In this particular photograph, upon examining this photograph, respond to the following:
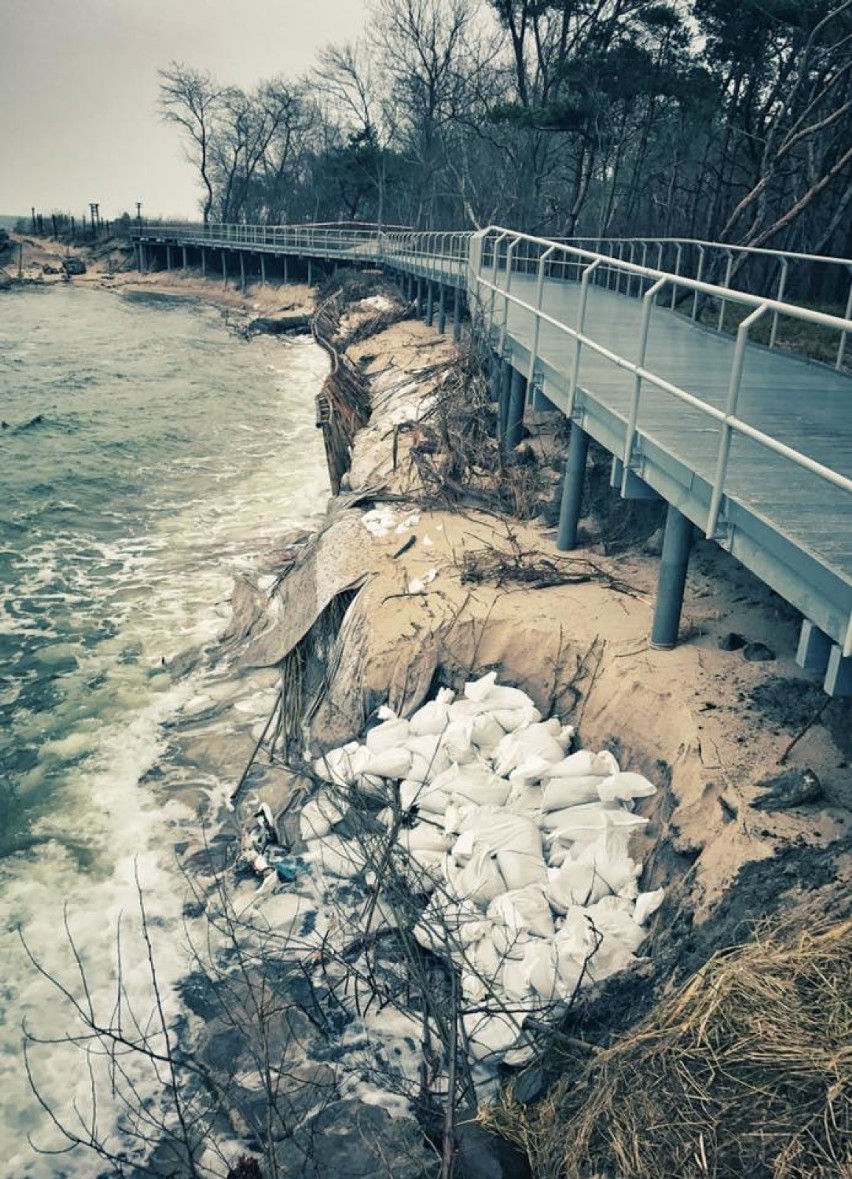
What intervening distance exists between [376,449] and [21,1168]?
953 cm

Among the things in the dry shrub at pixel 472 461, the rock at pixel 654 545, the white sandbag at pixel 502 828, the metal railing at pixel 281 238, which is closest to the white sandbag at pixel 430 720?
the white sandbag at pixel 502 828

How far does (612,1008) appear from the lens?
15.6 feet

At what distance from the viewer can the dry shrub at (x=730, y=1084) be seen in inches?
132

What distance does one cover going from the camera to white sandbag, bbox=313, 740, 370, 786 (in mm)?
6798

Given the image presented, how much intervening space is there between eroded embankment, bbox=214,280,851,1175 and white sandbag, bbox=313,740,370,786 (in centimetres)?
9

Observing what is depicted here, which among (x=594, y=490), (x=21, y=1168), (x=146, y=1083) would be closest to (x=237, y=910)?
(x=146, y=1083)

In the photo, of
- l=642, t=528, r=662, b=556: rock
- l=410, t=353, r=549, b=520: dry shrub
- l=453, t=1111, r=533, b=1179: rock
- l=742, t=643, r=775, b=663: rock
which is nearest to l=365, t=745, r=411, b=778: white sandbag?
l=742, t=643, r=775, b=663: rock

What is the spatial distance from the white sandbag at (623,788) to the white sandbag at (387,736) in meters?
1.62

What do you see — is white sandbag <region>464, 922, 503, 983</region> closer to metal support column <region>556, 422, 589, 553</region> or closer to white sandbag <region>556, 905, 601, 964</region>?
white sandbag <region>556, 905, 601, 964</region>

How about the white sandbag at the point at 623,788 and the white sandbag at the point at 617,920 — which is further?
the white sandbag at the point at 623,788

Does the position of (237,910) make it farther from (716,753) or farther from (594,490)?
(594,490)

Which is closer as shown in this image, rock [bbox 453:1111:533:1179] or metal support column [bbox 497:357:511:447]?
rock [bbox 453:1111:533:1179]

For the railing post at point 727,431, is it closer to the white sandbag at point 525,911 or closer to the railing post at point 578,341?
the white sandbag at point 525,911

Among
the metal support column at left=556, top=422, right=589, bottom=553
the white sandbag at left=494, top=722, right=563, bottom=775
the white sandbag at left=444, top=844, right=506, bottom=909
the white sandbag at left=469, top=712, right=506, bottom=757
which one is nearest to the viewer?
the white sandbag at left=444, top=844, right=506, bottom=909
